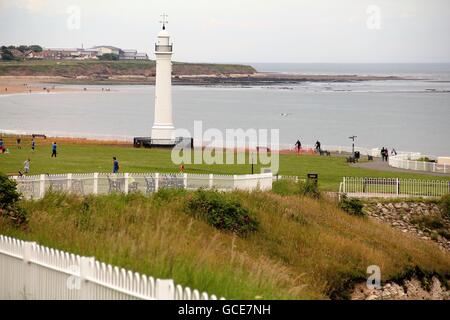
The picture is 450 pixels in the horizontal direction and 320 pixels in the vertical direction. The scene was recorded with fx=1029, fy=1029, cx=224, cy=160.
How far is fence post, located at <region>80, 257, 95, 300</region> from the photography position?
49.6 feet

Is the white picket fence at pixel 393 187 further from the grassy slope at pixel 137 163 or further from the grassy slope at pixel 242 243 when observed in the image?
the grassy slope at pixel 242 243

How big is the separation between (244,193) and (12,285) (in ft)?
47.5

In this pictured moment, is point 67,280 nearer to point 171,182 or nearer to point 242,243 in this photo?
point 242,243

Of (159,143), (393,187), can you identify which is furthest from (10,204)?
(159,143)

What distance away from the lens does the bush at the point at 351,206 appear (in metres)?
33.7

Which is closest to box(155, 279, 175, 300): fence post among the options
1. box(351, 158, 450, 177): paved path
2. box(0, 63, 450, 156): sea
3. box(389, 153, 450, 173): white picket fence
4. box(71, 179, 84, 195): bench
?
box(71, 179, 84, 195): bench

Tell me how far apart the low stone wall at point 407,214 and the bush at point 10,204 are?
51.5 feet

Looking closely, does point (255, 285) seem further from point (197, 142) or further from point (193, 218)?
point (197, 142)

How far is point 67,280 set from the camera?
1558cm

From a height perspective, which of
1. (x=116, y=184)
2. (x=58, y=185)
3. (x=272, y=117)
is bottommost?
(x=272, y=117)

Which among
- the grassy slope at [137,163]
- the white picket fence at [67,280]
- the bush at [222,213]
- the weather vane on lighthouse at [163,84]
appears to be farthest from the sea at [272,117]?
the white picket fence at [67,280]

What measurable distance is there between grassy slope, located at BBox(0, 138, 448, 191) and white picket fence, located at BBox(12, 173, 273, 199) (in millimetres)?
7135

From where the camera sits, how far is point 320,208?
32.6m

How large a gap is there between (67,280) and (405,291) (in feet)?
48.2
